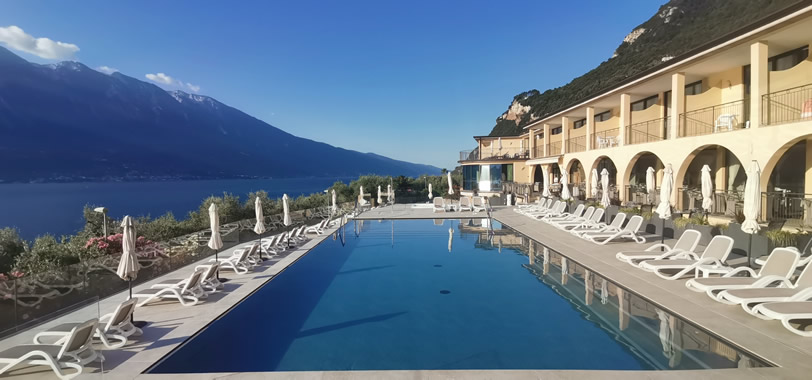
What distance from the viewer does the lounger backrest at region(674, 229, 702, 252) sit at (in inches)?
319

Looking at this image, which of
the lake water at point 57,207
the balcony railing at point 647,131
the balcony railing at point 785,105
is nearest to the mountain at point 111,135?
the lake water at point 57,207

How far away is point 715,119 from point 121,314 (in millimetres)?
17239

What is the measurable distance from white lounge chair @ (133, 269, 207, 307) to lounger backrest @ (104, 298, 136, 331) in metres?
1.39

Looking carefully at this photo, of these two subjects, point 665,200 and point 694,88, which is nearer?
point 665,200

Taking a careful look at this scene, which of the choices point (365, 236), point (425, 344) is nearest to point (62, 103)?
point (365, 236)

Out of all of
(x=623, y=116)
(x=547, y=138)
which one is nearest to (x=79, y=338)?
(x=623, y=116)

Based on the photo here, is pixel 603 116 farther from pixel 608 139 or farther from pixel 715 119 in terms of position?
pixel 715 119

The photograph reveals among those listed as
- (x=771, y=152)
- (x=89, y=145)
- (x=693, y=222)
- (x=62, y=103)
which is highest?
(x=62, y=103)

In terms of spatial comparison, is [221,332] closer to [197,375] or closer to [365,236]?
[197,375]

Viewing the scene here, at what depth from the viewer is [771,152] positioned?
9.58 metres

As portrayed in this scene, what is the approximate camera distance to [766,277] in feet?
19.6

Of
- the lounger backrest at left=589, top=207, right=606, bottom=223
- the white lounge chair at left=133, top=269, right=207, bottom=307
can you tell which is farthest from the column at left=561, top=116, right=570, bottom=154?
the white lounge chair at left=133, top=269, right=207, bottom=307

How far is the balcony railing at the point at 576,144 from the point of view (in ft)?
74.9

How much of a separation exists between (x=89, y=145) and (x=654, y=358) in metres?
148
